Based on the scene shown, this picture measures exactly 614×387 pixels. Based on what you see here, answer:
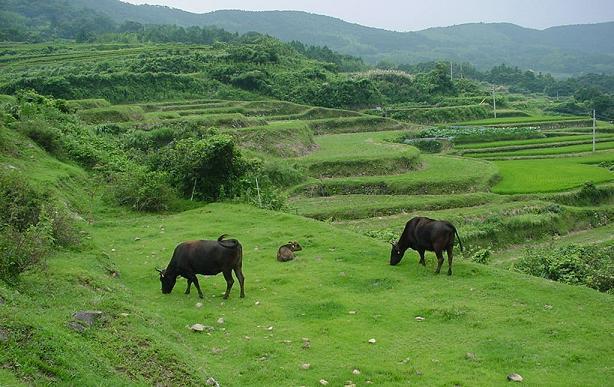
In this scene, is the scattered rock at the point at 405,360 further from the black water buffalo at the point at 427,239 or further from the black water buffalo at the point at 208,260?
the black water buffalo at the point at 427,239

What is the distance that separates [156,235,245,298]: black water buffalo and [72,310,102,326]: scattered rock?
147 inches

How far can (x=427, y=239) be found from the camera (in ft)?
51.5

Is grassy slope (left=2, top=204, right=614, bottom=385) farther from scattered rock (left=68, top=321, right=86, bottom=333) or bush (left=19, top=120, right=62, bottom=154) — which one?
bush (left=19, top=120, right=62, bottom=154)

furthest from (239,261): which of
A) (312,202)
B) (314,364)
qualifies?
(312,202)

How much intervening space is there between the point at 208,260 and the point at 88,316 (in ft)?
13.7

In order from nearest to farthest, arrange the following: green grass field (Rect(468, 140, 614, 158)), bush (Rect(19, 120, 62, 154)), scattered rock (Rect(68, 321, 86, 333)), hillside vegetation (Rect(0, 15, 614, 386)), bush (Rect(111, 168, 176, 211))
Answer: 1. scattered rock (Rect(68, 321, 86, 333))
2. hillside vegetation (Rect(0, 15, 614, 386))
3. bush (Rect(111, 168, 176, 211))
4. bush (Rect(19, 120, 62, 154))
5. green grass field (Rect(468, 140, 614, 158))

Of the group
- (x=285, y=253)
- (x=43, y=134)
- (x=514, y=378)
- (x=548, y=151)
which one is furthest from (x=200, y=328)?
(x=548, y=151)

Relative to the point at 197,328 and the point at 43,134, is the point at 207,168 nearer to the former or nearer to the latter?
the point at 43,134

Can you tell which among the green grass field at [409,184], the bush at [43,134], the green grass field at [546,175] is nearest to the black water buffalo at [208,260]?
the bush at [43,134]

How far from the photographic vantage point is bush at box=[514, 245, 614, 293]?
60.2 ft

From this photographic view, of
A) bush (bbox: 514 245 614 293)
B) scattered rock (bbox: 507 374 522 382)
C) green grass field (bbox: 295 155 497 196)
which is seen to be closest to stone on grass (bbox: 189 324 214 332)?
scattered rock (bbox: 507 374 522 382)

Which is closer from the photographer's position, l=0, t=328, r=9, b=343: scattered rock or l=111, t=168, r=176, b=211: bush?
l=0, t=328, r=9, b=343: scattered rock

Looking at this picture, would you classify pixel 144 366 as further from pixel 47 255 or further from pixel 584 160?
pixel 584 160

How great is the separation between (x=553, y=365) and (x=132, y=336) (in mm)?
7445
